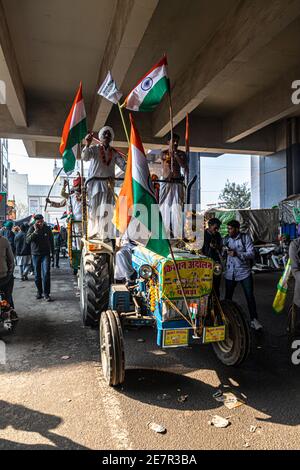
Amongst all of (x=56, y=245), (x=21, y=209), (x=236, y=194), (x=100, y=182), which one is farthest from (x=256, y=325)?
(x=21, y=209)

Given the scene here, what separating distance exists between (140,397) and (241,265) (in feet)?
9.86

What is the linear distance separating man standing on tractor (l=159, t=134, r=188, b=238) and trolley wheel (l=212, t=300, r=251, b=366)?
251 centimetres

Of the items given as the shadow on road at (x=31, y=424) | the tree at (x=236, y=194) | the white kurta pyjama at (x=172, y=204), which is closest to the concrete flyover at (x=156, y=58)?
the white kurta pyjama at (x=172, y=204)

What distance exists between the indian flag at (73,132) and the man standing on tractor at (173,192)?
1660 millimetres

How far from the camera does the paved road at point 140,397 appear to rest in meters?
2.99

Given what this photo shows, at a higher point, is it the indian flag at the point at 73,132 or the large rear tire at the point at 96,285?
the indian flag at the point at 73,132

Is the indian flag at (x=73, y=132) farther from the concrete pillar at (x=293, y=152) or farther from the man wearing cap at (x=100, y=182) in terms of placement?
the concrete pillar at (x=293, y=152)

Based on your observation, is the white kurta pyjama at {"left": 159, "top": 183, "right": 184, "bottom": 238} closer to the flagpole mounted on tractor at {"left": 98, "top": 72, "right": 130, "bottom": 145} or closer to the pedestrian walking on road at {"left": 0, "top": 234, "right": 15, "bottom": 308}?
the flagpole mounted on tractor at {"left": 98, "top": 72, "right": 130, "bottom": 145}

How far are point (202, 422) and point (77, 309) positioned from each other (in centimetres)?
481

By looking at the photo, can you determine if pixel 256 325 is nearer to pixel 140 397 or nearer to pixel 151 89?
pixel 140 397

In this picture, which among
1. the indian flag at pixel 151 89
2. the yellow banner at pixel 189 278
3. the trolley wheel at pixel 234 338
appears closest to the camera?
the yellow banner at pixel 189 278

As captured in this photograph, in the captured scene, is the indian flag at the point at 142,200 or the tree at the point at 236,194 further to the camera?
the tree at the point at 236,194

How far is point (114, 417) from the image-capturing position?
3.30 meters

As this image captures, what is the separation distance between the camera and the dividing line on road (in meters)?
2.93
